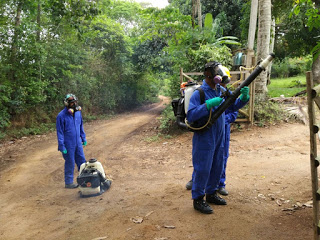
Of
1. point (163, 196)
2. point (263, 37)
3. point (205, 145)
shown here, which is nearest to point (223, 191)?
point (163, 196)

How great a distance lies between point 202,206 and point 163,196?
3.68ft

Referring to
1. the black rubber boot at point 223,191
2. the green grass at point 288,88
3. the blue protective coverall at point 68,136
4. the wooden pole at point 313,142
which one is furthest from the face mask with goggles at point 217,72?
the green grass at point 288,88

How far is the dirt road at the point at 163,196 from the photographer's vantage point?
341cm

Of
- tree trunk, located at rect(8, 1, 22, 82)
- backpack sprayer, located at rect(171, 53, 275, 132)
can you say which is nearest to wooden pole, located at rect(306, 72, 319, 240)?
backpack sprayer, located at rect(171, 53, 275, 132)

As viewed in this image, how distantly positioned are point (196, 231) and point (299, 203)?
5.87ft

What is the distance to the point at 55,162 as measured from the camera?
26.7 feet

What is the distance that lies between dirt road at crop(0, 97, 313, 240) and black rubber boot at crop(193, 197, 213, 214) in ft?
0.28

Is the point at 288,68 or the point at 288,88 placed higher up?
the point at 288,68

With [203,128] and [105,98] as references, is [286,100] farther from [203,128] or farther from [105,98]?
[105,98]

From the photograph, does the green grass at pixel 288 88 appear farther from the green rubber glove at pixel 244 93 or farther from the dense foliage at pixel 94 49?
the green rubber glove at pixel 244 93

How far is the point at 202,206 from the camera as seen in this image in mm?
3787

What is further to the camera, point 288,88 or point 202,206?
point 288,88

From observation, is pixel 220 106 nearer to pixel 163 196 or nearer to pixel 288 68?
pixel 163 196

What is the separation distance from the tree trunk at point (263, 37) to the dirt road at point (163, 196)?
1.82 m
